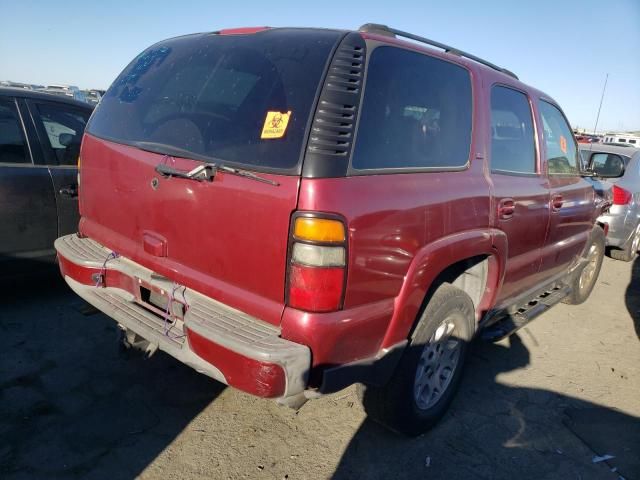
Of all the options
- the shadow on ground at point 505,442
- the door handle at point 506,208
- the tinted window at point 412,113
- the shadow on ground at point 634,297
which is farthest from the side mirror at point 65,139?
the shadow on ground at point 634,297

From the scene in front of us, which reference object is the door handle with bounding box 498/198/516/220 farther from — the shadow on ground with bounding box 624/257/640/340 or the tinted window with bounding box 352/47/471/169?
the shadow on ground with bounding box 624/257/640/340

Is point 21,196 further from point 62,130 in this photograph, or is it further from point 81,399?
point 81,399

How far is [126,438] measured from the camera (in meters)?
2.47

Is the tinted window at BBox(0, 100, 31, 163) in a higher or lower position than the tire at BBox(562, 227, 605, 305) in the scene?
higher

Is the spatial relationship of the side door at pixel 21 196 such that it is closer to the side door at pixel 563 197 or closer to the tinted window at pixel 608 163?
the side door at pixel 563 197

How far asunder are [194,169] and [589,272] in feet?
15.6

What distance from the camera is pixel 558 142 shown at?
387cm

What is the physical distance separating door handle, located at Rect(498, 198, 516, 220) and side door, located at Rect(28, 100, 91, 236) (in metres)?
3.27

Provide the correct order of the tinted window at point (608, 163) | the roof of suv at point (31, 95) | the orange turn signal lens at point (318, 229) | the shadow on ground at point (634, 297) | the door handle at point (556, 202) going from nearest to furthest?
the orange turn signal lens at point (318, 229) < the door handle at point (556, 202) < the roof of suv at point (31, 95) < the tinted window at point (608, 163) < the shadow on ground at point (634, 297)

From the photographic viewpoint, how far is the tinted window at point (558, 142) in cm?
363

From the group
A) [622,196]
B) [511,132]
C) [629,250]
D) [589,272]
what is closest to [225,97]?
[511,132]

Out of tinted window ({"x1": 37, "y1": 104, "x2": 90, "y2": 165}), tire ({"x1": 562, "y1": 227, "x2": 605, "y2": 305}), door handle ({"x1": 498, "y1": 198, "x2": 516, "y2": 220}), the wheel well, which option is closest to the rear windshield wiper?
the wheel well

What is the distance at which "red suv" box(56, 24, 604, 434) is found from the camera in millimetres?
1858

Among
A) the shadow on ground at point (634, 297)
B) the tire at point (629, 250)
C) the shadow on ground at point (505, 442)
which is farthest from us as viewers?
the tire at point (629, 250)
